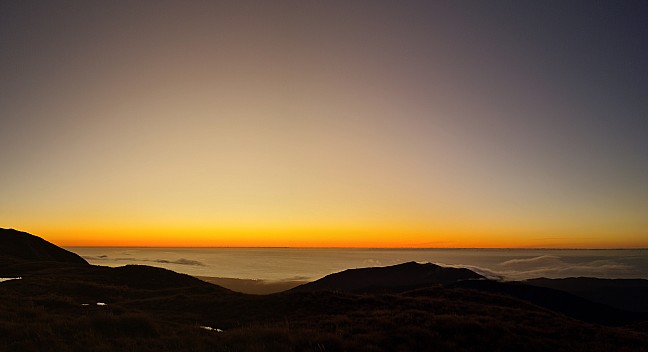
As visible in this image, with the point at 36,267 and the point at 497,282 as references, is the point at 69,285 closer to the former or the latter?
the point at 36,267

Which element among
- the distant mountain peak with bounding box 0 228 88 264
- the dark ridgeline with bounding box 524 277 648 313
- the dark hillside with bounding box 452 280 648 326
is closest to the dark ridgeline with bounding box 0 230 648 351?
the distant mountain peak with bounding box 0 228 88 264

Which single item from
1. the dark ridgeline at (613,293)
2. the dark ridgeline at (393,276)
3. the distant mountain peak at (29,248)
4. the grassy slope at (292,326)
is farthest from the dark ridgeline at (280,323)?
the dark ridgeline at (613,293)

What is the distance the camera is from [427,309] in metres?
27.8

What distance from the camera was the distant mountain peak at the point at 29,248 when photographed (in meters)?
79.8

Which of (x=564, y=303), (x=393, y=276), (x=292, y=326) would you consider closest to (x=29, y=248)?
(x=292, y=326)

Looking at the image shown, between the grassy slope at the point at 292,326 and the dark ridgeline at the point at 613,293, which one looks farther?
the dark ridgeline at the point at 613,293

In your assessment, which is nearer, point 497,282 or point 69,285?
point 69,285

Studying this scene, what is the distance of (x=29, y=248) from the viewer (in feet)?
281

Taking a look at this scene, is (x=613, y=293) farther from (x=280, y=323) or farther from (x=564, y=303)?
(x=280, y=323)

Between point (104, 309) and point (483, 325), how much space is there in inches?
864

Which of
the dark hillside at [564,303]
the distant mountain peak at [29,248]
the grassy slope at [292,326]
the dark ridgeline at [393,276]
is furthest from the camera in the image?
the dark ridgeline at [393,276]

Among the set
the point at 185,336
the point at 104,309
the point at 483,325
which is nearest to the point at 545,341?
the point at 483,325

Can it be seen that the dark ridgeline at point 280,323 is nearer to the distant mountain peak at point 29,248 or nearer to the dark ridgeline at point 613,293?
the distant mountain peak at point 29,248

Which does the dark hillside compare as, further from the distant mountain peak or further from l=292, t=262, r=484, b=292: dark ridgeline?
the distant mountain peak
